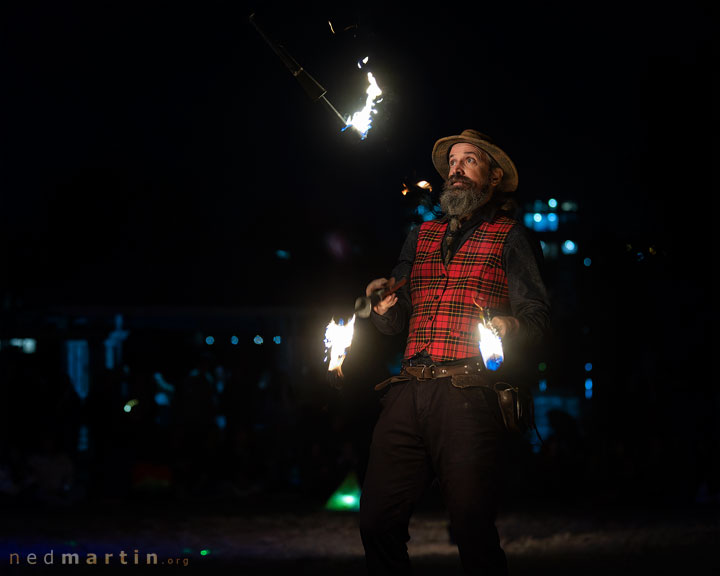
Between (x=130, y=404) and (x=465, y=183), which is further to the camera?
(x=130, y=404)

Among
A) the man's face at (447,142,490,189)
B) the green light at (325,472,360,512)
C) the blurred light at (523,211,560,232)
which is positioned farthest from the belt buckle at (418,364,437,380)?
the blurred light at (523,211,560,232)

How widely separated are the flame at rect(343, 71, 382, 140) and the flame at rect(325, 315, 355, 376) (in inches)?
40.8

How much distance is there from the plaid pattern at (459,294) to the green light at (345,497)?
7.66 metres

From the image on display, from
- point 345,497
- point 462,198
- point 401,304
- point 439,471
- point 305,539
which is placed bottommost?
point 305,539

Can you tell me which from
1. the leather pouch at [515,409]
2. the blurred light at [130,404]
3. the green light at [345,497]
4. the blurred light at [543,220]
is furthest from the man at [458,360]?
the blurred light at [543,220]

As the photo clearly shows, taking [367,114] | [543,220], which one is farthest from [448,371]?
[543,220]

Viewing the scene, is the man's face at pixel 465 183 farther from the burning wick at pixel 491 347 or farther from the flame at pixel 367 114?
the burning wick at pixel 491 347

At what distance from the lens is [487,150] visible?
4.73 meters

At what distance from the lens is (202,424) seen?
13148 millimetres

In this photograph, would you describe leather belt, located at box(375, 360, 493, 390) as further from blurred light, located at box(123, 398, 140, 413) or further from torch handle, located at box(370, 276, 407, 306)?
blurred light, located at box(123, 398, 140, 413)

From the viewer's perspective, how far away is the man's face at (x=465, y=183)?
4652 mm

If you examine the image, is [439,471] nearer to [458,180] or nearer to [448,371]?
[448,371]

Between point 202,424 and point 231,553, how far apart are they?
4.86m

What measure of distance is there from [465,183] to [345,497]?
7.94 metres
